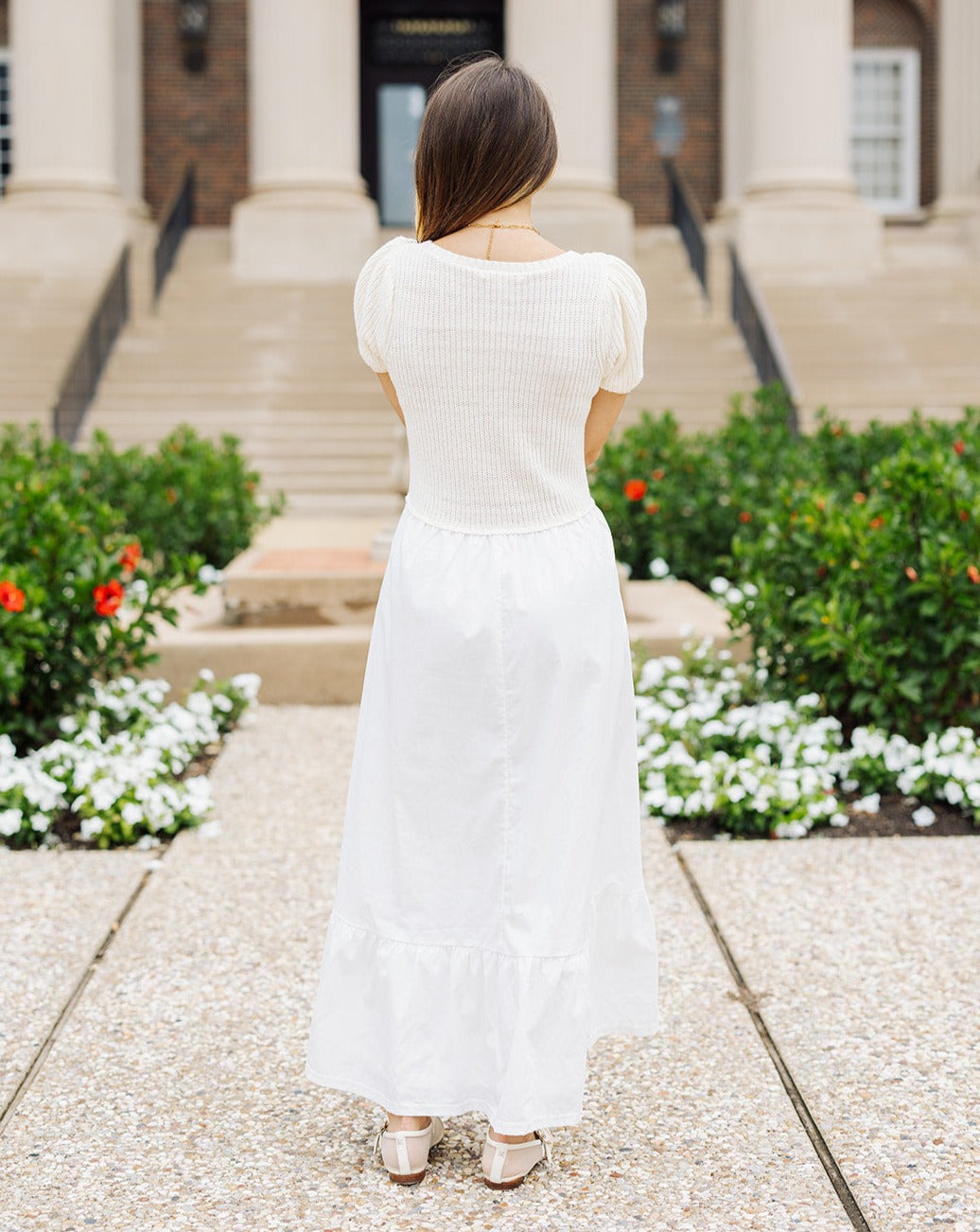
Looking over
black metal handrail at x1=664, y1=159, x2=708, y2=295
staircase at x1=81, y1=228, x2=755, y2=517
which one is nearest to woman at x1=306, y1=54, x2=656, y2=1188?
staircase at x1=81, y1=228, x2=755, y2=517

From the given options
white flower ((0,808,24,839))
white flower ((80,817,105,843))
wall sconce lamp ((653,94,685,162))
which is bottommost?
white flower ((80,817,105,843))

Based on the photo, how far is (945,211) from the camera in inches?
902

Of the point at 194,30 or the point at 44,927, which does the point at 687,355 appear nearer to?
the point at 194,30

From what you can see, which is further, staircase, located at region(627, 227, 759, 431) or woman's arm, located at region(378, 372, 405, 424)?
→ staircase, located at region(627, 227, 759, 431)

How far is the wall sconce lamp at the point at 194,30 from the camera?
74.5 ft

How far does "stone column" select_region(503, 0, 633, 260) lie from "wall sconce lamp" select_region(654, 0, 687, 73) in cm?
394

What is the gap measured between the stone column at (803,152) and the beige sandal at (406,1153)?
17.5m

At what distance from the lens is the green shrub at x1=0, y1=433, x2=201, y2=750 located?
545cm

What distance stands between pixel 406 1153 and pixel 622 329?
156cm

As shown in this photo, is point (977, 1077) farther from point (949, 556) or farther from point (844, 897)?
point (949, 556)

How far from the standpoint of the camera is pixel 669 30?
23141mm

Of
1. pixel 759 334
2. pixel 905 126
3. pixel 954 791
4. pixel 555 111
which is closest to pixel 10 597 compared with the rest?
pixel 954 791

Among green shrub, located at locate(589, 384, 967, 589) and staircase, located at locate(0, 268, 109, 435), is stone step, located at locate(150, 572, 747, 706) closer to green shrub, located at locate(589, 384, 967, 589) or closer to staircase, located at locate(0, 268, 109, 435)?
green shrub, located at locate(589, 384, 967, 589)

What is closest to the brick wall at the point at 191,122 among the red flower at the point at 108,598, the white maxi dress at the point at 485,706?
the red flower at the point at 108,598
